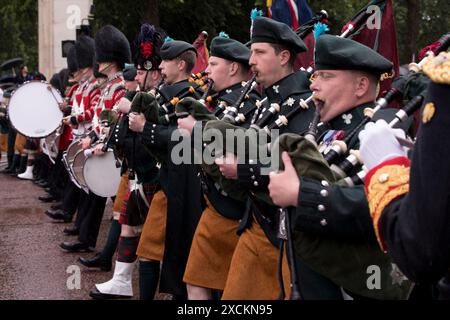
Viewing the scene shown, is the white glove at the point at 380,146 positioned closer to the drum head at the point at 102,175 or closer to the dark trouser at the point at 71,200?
the drum head at the point at 102,175

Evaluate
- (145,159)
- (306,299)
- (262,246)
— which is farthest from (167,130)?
(306,299)

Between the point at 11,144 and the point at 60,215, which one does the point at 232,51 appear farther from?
the point at 11,144

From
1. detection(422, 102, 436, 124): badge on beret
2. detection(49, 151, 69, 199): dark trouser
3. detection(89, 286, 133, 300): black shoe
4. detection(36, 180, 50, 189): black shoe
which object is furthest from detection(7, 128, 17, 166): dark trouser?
detection(422, 102, 436, 124): badge on beret

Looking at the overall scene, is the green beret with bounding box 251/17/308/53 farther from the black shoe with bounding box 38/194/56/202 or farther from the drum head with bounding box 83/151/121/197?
the black shoe with bounding box 38/194/56/202

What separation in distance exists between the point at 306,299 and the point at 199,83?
3.12 metres

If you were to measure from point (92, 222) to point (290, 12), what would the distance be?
319 centimetres

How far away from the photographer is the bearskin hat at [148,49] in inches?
257

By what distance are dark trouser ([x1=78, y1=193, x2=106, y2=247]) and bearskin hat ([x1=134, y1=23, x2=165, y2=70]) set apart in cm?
200

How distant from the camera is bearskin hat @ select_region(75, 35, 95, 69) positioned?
1012cm

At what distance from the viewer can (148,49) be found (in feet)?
21.6

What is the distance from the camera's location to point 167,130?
542 cm

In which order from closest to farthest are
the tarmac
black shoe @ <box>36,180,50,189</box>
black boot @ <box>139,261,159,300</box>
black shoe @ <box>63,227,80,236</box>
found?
1. black boot @ <box>139,261,159,300</box>
2. the tarmac
3. black shoe @ <box>63,227,80,236</box>
4. black shoe @ <box>36,180,50,189</box>

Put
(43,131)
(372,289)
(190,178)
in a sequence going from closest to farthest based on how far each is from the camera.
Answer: (372,289)
(190,178)
(43,131)
